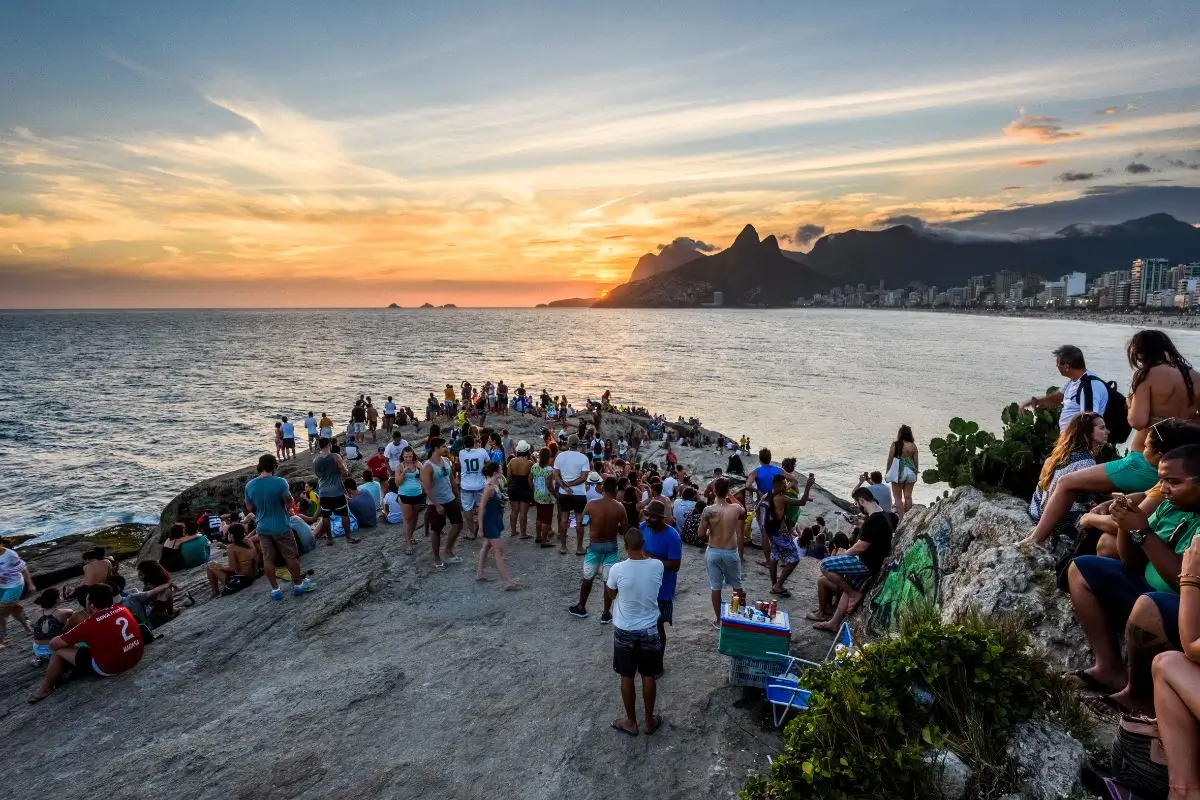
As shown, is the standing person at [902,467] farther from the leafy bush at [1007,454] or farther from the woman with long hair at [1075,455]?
the woman with long hair at [1075,455]

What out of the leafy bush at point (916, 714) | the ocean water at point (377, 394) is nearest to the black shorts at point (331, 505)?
the leafy bush at point (916, 714)

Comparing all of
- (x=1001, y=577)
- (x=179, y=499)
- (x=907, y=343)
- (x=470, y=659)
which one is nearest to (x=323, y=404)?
(x=179, y=499)

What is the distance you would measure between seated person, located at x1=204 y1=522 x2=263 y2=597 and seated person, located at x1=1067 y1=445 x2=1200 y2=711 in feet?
37.7

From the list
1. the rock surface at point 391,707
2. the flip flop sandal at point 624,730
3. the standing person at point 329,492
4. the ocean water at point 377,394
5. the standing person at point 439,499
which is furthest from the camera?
the ocean water at point 377,394

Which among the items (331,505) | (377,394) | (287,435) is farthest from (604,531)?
(377,394)

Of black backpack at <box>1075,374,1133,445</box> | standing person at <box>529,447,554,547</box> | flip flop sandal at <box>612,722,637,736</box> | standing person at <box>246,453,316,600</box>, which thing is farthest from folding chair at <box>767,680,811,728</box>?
standing person at <box>246,453,316,600</box>

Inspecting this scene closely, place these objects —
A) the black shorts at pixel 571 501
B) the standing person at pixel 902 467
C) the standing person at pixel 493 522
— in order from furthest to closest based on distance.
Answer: the standing person at pixel 902 467, the black shorts at pixel 571 501, the standing person at pixel 493 522

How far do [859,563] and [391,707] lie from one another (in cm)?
601

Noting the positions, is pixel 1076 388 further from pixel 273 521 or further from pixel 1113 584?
pixel 273 521

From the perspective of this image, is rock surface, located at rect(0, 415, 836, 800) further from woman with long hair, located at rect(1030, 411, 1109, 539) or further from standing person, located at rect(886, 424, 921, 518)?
standing person, located at rect(886, 424, 921, 518)

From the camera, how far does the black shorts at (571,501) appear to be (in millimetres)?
11133

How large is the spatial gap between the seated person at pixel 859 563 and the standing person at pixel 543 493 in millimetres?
5262

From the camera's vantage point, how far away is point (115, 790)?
583 cm

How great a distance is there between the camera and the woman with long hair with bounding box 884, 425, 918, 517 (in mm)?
12164
